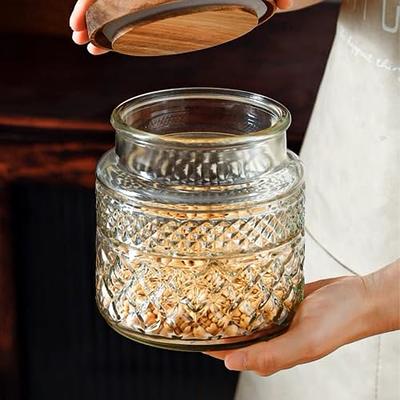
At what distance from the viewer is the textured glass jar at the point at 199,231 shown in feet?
2.72

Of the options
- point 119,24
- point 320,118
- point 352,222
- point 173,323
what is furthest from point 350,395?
point 119,24

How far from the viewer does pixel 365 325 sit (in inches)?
37.1

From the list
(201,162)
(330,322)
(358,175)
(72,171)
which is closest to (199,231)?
(201,162)

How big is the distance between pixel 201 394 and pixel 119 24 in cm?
103

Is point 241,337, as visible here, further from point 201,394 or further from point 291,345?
point 201,394

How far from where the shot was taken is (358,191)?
1.15m

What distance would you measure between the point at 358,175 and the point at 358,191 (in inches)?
0.7

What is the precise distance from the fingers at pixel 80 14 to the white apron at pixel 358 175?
0.33m

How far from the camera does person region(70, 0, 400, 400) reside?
1008mm

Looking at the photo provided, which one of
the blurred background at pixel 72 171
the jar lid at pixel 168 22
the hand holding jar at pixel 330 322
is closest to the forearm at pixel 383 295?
the hand holding jar at pixel 330 322

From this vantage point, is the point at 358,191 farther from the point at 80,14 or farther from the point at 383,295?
the point at 80,14

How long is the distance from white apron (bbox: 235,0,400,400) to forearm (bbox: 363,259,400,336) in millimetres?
196

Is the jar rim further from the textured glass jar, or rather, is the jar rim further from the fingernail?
the fingernail

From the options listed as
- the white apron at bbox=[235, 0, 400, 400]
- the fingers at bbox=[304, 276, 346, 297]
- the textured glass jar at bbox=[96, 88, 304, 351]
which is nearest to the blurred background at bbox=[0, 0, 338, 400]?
the white apron at bbox=[235, 0, 400, 400]
